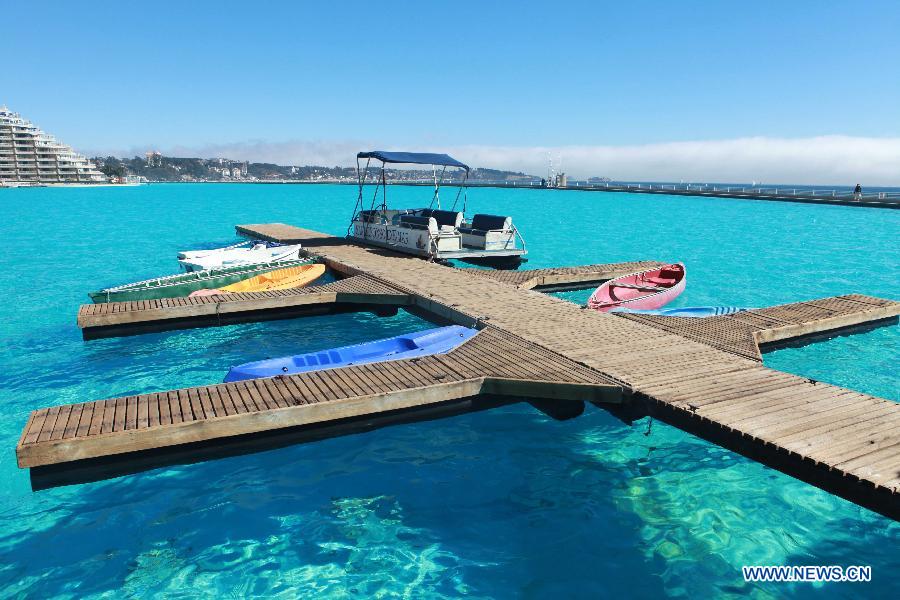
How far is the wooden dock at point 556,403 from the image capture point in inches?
275

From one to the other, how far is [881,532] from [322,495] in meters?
7.72

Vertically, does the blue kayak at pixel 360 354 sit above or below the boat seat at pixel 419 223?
below

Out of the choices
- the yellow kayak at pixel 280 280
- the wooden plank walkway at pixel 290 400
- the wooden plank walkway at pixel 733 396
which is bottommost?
the yellow kayak at pixel 280 280

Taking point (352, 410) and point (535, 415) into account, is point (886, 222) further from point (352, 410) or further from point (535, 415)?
point (352, 410)

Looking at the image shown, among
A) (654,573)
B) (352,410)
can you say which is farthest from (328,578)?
(654,573)

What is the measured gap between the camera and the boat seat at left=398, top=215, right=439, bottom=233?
21.7 m

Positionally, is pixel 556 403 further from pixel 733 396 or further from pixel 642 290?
pixel 642 290

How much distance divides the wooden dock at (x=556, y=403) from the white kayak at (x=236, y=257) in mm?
12678

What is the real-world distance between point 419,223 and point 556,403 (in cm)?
1419

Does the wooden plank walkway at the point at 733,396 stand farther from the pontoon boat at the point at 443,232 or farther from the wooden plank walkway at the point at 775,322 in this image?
the pontoon boat at the point at 443,232

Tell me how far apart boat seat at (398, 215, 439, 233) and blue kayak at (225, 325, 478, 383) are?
9.97m

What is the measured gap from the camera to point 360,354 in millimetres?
11164

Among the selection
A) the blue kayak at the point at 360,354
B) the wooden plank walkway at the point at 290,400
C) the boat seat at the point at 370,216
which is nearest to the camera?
the wooden plank walkway at the point at 290,400

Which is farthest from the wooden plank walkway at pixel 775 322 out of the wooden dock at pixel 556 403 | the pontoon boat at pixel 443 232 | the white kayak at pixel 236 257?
the white kayak at pixel 236 257
